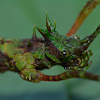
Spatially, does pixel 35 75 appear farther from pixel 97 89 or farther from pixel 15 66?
pixel 97 89

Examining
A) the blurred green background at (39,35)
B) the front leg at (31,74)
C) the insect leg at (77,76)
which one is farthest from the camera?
the blurred green background at (39,35)

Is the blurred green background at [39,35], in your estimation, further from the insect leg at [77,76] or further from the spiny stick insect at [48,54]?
the insect leg at [77,76]

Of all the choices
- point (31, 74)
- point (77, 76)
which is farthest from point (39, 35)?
point (77, 76)

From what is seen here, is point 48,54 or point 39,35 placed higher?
point 39,35

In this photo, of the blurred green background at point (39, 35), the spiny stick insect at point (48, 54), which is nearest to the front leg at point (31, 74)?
the spiny stick insect at point (48, 54)

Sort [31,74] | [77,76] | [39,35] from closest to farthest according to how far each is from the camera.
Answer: [77,76]
[31,74]
[39,35]

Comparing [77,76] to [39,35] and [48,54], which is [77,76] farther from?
[39,35]

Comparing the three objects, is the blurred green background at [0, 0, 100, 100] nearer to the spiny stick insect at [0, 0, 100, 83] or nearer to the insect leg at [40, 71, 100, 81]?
the spiny stick insect at [0, 0, 100, 83]
